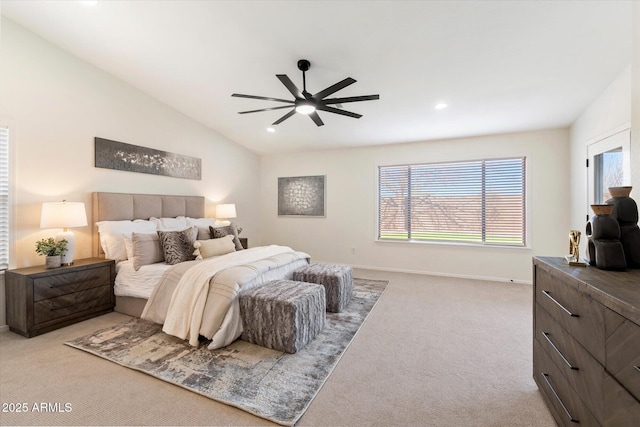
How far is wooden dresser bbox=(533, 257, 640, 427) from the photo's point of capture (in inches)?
40.2

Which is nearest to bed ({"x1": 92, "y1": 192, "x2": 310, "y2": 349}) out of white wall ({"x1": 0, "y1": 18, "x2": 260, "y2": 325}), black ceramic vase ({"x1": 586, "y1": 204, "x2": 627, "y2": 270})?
white wall ({"x1": 0, "y1": 18, "x2": 260, "y2": 325})

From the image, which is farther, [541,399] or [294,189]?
[294,189]

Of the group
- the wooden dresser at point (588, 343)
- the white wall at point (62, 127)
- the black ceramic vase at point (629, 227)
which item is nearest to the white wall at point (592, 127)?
the black ceramic vase at point (629, 227)

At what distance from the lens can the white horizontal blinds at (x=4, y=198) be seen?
288cm

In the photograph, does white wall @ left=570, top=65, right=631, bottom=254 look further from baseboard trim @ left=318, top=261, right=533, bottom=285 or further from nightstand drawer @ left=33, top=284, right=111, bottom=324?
nightstand drawer @ left=33, top=284, right=111, bottom=324

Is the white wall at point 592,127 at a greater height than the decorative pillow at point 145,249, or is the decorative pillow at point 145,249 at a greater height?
the white wall at point 592,127

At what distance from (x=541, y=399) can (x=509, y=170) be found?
392cm

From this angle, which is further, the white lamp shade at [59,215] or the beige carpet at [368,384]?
the white lamp shade at [59,215]

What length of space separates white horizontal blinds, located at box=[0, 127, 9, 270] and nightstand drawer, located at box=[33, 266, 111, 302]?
1.92 feet

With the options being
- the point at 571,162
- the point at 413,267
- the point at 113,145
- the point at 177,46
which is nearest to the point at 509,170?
the point at 571,162

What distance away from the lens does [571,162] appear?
422 cm

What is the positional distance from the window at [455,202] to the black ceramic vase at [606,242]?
3.54m

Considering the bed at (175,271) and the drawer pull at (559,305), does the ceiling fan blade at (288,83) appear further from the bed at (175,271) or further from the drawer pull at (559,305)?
the drawer pull at (559,305)

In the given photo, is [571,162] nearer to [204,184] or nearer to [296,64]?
[296,64]
